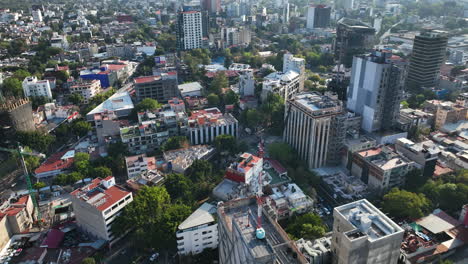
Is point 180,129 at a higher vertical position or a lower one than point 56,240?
higher

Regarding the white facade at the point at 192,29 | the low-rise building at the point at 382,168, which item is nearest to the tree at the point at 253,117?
the low-rise building at the point at 382,168

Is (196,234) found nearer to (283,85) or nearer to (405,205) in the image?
(405,205)

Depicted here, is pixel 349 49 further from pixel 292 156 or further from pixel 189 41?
pixel 292 156

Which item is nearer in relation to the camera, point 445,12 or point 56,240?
point 56,240

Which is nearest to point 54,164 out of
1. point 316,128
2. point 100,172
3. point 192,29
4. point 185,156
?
point 100,172

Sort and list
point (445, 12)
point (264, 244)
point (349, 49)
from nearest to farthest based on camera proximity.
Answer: point (264, 244), point (349, 49), point (445, 12)

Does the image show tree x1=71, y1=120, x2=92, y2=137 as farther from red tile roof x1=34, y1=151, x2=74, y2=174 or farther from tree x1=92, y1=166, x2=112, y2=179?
tree x1=92, y1=166, x2=112, y2=179

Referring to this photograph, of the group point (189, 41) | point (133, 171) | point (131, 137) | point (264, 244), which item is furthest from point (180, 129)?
point (189, 41)
